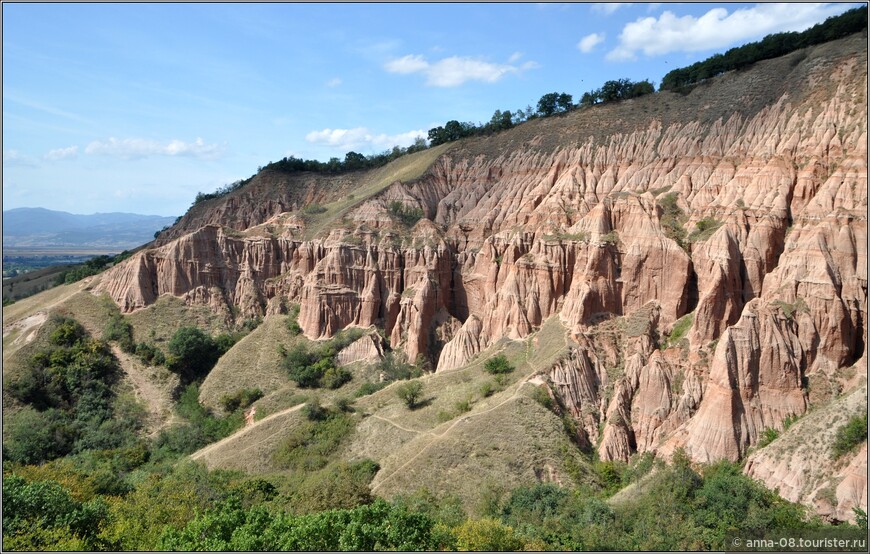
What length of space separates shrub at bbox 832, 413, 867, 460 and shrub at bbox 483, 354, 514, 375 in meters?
21.2

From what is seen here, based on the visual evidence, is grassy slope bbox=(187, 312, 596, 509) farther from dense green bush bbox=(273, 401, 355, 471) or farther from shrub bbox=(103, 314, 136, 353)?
shrub bbox=(103, 314, 136, 353)

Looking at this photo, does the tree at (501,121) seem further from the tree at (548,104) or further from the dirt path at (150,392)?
the dirt path at (150,392)

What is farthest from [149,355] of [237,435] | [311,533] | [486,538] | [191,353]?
[486,538]

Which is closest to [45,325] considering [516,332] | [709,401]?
[516,332]

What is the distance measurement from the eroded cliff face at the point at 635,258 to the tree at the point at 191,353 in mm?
6558

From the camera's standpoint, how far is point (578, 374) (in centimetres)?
4353

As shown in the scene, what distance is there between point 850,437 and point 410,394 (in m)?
26.8

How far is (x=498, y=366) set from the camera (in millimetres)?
46938

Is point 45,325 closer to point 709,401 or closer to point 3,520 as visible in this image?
point 3,520

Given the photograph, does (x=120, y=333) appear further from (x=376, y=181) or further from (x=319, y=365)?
(x=376, y=181)

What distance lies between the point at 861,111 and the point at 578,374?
1106 inches

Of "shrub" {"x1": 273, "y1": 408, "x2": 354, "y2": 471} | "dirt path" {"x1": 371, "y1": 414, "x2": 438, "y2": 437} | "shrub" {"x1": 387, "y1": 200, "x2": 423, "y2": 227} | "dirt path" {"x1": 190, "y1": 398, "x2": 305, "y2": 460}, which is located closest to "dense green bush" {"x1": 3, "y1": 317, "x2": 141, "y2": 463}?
"dirt path" {"x1": 190, "y1": 398, "x2": 305, "y2": 460}

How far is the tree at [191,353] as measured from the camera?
58.8m

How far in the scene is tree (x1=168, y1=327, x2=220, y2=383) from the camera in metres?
58.8
